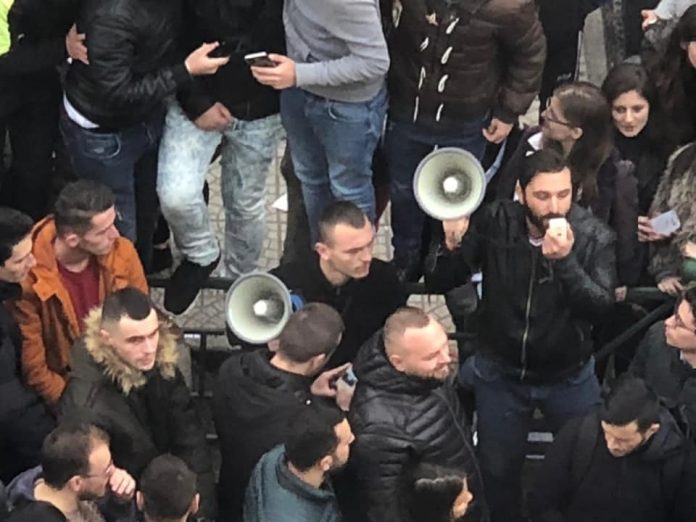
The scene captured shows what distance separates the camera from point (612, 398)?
17.2 ft

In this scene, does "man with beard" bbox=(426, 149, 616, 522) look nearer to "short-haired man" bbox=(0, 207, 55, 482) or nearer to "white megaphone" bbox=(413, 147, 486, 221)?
"white megaphone" bbox=(413, 147, 486, 221)

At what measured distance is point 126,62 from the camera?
20.1 feet

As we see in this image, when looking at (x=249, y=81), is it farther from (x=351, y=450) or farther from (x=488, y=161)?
(x=351, y=450)

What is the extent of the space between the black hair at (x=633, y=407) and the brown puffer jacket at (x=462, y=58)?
1638 millimetres

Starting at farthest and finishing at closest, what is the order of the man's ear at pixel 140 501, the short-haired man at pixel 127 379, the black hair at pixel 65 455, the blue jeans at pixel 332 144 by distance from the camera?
1. the blue jeans at pixel 332 144
2. the short-haired man at pixel 127 379
3. the man's ear at pixel 140 501
4. the black hair at pixel 65 455

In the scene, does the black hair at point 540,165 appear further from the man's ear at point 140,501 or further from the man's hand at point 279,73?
the man's ear at point 140,501

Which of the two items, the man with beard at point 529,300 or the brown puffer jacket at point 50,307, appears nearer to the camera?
the man with beard at point 529,300

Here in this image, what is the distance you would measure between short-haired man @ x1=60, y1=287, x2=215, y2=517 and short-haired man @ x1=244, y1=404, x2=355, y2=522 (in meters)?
0.53

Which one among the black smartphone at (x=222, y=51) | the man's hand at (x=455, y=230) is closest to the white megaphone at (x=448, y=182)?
the man's hand at (x=455, y=230)

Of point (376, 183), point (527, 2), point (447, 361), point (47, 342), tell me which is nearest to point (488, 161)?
point (376, 183)

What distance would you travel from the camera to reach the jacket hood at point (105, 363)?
18.2 feet

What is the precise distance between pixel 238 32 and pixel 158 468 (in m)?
2.00

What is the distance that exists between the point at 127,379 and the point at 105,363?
0.33 ft

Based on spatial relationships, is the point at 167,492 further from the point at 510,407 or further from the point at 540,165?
the point at 540,165
